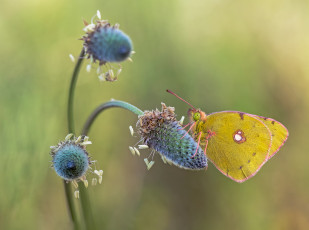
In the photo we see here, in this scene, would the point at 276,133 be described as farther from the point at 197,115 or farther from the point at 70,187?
the point at 70,187

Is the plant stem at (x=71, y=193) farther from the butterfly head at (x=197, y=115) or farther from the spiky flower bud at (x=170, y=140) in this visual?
the butterfly head at (x=197, y=115)

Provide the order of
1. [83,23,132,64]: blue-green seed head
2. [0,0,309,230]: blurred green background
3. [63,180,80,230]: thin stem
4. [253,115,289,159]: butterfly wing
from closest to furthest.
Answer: [83,23,132,64]: blue-green seed head < [63,180,80,230]: thin stem < [253,115,289,159]: butterfly wing < [0,0,309,230]: blurred green background

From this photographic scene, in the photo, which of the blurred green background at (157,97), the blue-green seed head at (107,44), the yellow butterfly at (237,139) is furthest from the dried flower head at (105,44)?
the blurred green background at (157,97)

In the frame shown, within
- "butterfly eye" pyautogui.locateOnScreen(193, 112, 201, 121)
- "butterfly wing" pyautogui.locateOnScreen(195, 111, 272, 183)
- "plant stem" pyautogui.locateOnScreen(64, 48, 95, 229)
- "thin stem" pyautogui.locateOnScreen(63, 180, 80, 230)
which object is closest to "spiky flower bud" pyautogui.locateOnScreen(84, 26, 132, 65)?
"plant stem" pyautogui.locateOnScreen(64, 48, 95, 229)

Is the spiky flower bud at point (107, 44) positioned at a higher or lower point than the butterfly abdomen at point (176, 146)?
higher

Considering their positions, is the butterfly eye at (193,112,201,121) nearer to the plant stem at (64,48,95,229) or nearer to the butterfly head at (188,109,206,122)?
the butterfly head at (188,109,206,122)

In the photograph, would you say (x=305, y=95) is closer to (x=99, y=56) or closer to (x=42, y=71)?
(x=42, y=71)
